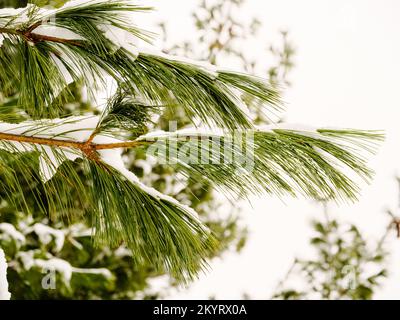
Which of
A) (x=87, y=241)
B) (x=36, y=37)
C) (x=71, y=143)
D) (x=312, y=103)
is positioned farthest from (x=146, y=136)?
(x=312, y=103)

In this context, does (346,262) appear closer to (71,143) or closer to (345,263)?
(345,263)

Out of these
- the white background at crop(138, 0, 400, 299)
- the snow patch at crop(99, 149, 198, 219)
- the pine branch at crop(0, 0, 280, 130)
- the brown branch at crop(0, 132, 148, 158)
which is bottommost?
the white background at crop(138, 0, 400, 299)

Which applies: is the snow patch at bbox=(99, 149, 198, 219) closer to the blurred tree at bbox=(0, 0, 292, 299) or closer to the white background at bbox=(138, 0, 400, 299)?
the white background at bbox=(138, 0, 400, 299)

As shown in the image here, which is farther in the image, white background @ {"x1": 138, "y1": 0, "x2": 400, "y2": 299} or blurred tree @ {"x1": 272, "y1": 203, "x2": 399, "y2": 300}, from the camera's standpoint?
white background @ {"x1": 138, "y1": 0, "x2": 400, "y2": 299}

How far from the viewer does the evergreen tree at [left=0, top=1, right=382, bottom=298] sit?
1.26 metres

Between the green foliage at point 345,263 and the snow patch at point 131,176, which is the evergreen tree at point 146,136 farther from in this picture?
the green foliage at point 345,263

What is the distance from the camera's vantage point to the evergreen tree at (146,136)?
1265 millimetres

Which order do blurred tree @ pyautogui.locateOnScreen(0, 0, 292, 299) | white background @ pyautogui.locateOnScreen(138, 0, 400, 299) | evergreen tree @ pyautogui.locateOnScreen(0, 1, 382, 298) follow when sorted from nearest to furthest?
evergreen tree @ pyautogui.locateOnScreen(0, 1, 382, 298)
blurred tree @ pyautogui.locateOnScreen(0, 0, 292, 299)
white background @ pyautogui.locateOnScreen(138, 0, 400, 299)

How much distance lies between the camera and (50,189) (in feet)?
4.56

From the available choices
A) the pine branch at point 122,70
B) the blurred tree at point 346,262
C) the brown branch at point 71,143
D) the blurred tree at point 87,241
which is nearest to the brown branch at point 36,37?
the pine branch at point 122,70

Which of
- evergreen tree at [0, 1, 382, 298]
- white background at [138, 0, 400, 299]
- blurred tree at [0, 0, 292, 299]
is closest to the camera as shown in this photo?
evergreen tree at [0, 1, 382, 298]

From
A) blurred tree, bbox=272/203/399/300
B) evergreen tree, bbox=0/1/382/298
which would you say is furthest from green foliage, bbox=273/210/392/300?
evergreen tree, bbox=0/1/382/298

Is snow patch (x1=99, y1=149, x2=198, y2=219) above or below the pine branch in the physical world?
below
